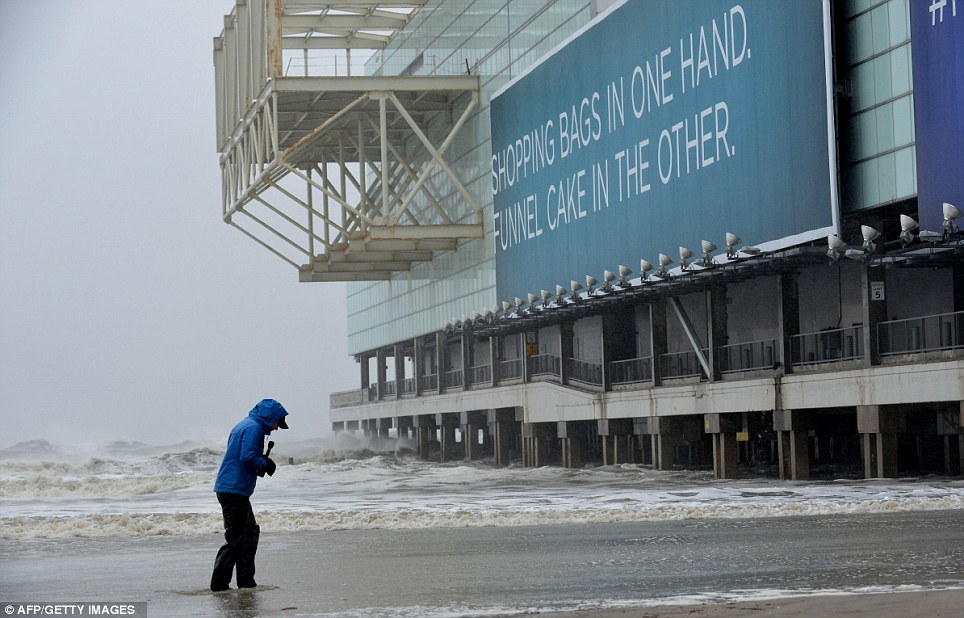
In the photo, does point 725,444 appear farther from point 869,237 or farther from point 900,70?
point 900,70

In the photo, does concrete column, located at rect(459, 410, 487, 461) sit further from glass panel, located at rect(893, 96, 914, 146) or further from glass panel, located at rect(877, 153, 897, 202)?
glass panel, located at rect(893, 96, 914, 146)

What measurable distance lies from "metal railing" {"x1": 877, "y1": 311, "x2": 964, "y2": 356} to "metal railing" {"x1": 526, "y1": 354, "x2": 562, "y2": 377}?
20.8 m

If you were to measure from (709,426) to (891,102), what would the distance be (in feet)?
33.8

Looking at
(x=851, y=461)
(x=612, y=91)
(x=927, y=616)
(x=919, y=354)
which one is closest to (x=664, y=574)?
(x=927, y=616)

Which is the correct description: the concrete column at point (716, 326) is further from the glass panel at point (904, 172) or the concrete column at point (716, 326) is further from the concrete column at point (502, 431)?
the concrete column at point (502, 431)

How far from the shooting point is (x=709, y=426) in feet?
129

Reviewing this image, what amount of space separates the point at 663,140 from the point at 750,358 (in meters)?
7.95

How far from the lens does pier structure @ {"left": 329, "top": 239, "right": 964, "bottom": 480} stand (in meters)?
32.2

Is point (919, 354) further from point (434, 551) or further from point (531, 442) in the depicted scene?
point (531, 442)

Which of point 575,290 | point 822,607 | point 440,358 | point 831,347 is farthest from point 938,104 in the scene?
point 440,358

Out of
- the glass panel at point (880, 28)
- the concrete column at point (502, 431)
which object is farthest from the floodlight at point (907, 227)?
the concrete column at point (502, 431)

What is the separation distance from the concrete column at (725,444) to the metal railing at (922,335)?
5.33m

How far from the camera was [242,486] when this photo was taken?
38.8ft

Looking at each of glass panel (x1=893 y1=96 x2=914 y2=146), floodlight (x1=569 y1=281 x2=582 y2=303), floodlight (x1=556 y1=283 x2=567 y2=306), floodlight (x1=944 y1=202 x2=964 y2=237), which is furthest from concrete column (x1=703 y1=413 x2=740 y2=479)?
floodlight (x1=556 y1=283 x2=567 y2=306)
